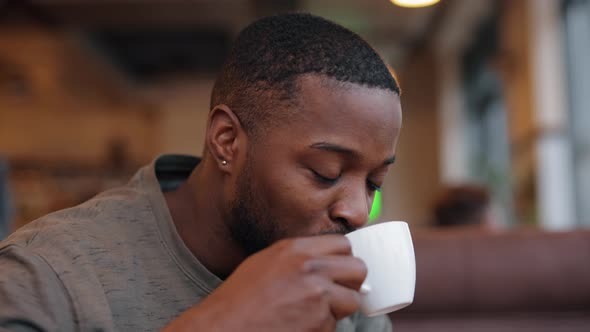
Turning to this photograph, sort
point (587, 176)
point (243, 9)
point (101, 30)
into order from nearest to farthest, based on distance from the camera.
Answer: point (587, 176)
point (243, 9)
point (101, 30)

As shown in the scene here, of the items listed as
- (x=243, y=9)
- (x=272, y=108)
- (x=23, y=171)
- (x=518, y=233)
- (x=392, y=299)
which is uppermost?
(x=243, y=9)

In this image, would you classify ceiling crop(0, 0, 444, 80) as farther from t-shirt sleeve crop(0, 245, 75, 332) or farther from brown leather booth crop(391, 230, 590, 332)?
t-shirt sleeve crop(0, 245, 75, 332)

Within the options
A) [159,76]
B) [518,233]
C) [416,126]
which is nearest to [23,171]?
[159,76]

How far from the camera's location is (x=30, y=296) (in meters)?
0.80

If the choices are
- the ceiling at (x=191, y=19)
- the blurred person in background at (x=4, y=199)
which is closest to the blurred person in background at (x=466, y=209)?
the blurred person in background at (x=4, y=199)

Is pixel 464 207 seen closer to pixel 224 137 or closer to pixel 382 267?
pixel 224 137

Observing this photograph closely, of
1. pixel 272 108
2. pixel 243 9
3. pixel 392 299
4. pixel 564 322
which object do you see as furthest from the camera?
pixel 243 9

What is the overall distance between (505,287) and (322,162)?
99cm

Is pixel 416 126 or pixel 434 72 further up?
pixel 434 72

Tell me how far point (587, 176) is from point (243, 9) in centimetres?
463

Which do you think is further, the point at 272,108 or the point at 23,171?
→ the point at 23,171

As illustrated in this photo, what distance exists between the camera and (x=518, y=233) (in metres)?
1.83

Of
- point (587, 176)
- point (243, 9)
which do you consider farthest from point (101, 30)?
point (587, 176)

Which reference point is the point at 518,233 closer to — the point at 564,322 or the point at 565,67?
the point at 564,322
